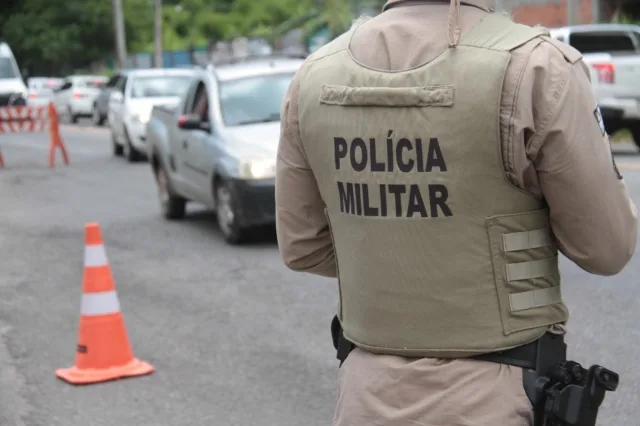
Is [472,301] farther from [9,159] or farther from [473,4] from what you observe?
[9,159]

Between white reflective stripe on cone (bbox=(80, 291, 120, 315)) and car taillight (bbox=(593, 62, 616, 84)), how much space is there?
39.8 feet

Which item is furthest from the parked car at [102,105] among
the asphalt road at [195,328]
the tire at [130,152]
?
the asphalt road at [195,328]

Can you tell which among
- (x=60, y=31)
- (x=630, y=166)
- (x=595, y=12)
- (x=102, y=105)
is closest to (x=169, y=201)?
(x=630, y=166)

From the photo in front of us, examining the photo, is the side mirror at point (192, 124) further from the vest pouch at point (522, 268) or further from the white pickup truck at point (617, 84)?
the vest pouch at point (522, 268)

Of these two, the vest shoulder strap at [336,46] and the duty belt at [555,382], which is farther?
the vest shoulder strap at [336,46]

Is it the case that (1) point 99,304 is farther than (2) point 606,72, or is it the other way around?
(2) point 606,72

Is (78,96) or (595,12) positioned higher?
(595,12)

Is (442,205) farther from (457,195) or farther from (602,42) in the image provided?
(602,42)

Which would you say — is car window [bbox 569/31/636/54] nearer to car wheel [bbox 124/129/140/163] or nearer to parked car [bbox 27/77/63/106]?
car wheel [bbox 124/129/140/163]

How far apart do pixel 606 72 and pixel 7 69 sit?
22280mm

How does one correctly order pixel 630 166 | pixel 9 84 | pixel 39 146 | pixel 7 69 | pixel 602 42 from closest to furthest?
pixel 630 166 → pixel 602 42 → pixel 39 146 → pixel 9 84 → pixel 7 69

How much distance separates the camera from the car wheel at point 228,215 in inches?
425

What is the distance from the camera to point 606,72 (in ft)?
57.0

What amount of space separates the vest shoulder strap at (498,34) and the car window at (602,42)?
17.1 m
